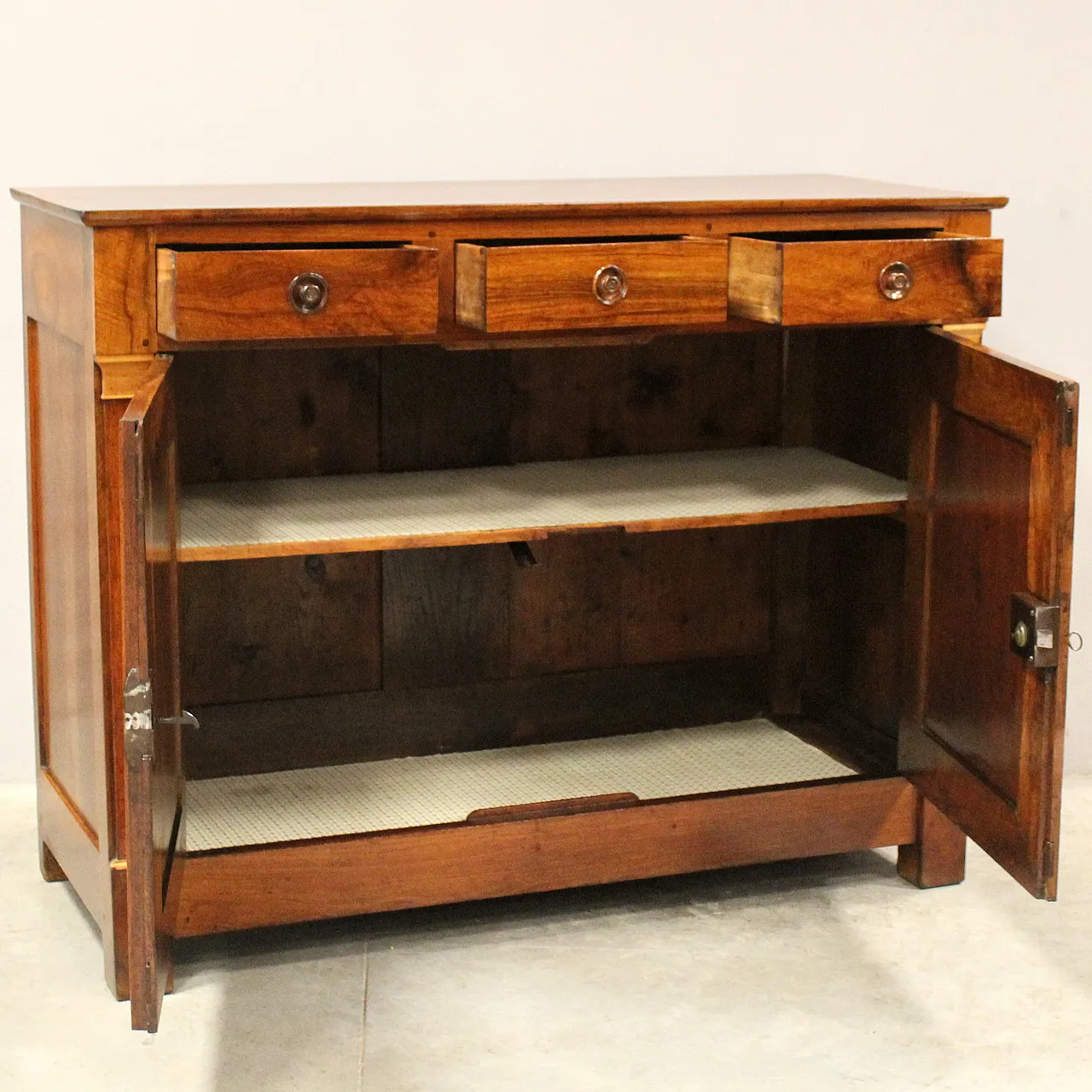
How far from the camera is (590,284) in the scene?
7.29 ft

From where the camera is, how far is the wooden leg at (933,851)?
2654 millimetres

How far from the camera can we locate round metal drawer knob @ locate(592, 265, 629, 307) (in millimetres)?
2225

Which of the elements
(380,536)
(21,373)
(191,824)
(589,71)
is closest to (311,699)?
(191,824)

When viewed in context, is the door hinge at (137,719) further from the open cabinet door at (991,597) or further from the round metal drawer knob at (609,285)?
the open cabinet door at (991,597)

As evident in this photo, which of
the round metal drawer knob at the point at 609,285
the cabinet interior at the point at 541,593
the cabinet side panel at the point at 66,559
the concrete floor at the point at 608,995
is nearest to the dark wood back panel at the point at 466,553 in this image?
the cabinet interior at the point at 541,593

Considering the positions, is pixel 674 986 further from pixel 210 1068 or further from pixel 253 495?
pixel 253 495

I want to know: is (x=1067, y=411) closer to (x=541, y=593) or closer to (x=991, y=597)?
(x=991, y=597)

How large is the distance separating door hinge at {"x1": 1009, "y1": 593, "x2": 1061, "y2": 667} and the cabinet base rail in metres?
0.52

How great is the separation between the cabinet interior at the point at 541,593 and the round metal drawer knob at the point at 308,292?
51 cm

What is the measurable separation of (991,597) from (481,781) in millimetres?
837

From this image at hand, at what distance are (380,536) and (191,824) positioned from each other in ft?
1.69

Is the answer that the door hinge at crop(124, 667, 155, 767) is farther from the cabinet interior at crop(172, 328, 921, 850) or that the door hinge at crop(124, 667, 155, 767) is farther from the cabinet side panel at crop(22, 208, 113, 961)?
the cabinet interior at crop(172, 328, 921, 850)

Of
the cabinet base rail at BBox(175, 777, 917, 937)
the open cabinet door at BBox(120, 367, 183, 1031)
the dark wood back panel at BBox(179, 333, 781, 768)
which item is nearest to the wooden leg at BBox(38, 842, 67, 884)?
the dark wood back panel at BBox(179, 333, 781, 768)

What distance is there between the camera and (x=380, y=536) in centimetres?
233
